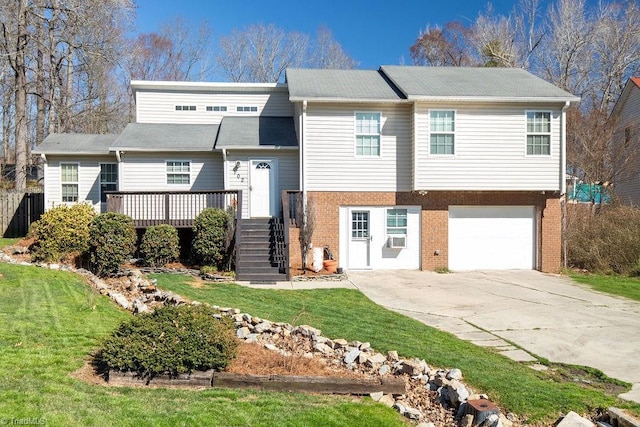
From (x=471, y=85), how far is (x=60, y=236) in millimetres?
13064

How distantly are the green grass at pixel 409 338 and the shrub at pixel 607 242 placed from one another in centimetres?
948

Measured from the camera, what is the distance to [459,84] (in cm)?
1670

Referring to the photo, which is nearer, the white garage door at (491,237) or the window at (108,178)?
the white garage door at (491,237)

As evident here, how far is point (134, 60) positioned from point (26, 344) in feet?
107

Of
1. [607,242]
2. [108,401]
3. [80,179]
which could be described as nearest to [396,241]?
[607,242]

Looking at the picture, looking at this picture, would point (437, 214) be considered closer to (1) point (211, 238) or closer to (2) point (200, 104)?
(1) point (211, 238)

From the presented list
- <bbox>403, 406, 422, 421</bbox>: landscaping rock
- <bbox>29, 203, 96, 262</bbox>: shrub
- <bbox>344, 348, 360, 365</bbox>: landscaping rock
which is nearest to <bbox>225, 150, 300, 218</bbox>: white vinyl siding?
<bbox>29, 203, 96, 262</bbox>: shrub

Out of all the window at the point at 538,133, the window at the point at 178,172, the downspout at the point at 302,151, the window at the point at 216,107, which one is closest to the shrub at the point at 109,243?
the window at the point at 178,172

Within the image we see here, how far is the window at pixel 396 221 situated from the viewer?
16078mm

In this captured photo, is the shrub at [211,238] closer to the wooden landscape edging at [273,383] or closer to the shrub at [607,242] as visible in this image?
the wooden landscape edging at [273,383]

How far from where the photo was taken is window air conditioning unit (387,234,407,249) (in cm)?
1586

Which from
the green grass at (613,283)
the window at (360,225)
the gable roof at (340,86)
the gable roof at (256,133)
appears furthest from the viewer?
the gable roof at (256,133)

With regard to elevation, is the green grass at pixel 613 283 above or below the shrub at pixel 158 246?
below

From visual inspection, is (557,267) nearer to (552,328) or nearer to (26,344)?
(552,328)
